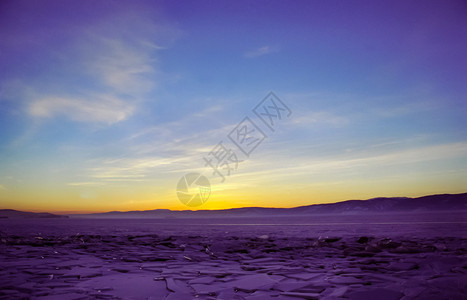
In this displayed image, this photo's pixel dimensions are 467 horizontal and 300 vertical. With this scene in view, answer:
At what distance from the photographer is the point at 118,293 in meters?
3.37

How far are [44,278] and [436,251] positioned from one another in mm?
7236

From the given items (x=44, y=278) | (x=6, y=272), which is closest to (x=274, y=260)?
(x=44, y=278)

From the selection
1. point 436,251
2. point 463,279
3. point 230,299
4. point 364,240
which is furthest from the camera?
point 364,240

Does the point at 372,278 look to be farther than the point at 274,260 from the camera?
No

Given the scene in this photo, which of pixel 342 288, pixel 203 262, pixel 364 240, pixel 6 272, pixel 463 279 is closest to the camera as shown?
pixel 342 288

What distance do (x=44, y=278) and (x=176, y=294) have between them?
6.90 feet

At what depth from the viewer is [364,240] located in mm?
8523

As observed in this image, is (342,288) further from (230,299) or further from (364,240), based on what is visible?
(364,240)

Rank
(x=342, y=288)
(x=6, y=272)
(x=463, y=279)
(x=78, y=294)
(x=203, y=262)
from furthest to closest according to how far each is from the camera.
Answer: (x=203, y=262)
(x=6, y=272)
(x=463, y=279)
(x=342, y=288)
(x=78, y=294)

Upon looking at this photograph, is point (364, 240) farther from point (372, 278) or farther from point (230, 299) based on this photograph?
point (230, 299)

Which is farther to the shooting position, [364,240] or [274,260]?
[364,240]

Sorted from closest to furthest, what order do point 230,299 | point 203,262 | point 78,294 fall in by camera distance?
point 230,299
point 78,294
point 203,262

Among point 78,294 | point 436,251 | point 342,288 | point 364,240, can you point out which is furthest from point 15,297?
point 364,240

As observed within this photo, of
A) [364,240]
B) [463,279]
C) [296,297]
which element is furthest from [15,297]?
[364,240]
